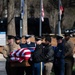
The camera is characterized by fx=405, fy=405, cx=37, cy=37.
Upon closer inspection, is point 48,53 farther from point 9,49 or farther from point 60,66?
point 9,49

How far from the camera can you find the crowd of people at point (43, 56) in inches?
483

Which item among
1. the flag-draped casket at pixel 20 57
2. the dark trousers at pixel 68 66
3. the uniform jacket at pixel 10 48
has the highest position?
the uniform jacket at pixel 10 48

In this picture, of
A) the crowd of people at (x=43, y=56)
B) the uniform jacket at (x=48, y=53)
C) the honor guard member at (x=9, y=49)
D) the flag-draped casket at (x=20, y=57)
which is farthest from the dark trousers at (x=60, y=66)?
the honor guard member at (x=9, y=49)

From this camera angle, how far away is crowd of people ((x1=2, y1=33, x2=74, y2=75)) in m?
12.3

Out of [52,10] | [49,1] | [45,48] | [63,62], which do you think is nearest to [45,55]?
[45,48]

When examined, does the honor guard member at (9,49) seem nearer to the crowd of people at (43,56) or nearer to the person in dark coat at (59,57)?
the crowd of people at (43,56)

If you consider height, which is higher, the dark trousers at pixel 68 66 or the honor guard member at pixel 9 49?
the honor guard member at pixel 9 49

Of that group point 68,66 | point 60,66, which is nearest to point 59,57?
point 60,66

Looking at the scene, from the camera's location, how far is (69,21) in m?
71.5

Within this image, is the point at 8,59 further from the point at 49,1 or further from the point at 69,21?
the point at 69,21

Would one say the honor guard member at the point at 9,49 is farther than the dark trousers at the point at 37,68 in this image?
Yes

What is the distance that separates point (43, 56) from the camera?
12305 mm

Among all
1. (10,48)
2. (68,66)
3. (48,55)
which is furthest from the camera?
(68,66)

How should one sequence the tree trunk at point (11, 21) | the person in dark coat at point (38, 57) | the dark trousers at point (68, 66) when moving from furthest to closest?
the tree trunk at point (11, 21) → the dark trousers at point (68, 66) → the person in dark coat at point (38, 57)
